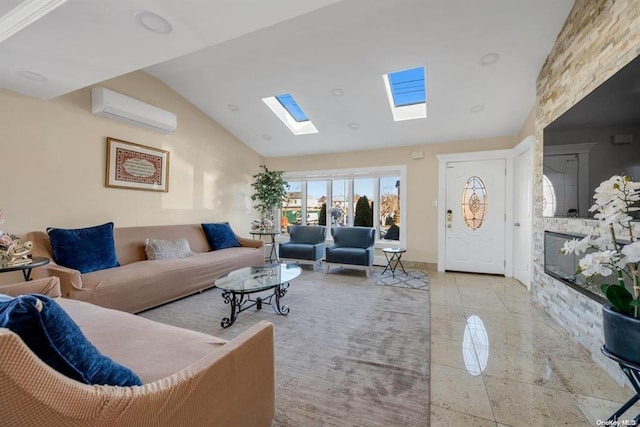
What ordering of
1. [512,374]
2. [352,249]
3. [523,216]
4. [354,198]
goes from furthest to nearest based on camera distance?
[354,198] → [352,249] → [523,216] → [512,374]

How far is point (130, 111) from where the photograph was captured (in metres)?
3.52

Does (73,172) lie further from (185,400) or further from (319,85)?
(185,400)

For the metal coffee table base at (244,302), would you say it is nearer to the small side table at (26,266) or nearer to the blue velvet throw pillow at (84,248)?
the blue velvet throw pillow at (84,248)

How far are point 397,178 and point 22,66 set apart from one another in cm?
514

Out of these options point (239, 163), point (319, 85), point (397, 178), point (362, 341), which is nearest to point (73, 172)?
point (239, 163)

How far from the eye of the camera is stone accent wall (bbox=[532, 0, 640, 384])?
1.85 meters

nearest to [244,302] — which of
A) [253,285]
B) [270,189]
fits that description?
[253,285]

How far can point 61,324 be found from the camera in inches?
29.7

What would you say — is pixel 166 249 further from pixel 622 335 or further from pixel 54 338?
pixel 622 335

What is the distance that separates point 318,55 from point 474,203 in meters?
3.47

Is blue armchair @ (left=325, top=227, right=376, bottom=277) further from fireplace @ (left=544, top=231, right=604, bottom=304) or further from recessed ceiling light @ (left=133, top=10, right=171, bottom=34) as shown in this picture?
recessed ceiling light @ (left=133, top=10, right=171, bottom=34)

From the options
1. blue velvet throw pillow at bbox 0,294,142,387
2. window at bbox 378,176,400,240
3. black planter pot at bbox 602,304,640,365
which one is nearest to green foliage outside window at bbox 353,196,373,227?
window at bbox 378,176,400,240

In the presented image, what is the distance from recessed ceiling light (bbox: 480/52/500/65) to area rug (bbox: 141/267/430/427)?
2.90 meters

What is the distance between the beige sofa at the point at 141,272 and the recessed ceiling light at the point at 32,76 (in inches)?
59.9
